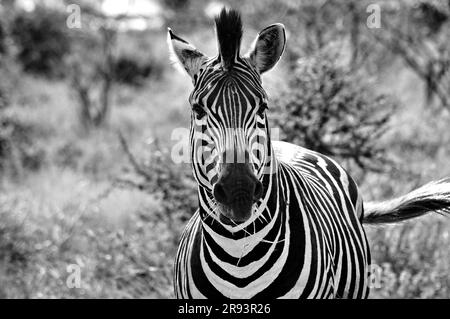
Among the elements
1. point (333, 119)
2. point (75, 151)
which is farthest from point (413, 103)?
point (333, 119)

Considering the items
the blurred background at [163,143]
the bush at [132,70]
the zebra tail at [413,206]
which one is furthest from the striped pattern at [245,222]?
the bush at [132,70]

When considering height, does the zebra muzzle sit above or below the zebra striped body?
above

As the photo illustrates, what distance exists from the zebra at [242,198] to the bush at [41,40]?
1934 cm

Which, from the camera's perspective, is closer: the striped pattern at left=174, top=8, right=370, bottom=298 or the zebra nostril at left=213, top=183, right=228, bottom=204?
the zebra nostril at left=213, top=183, right=228, bottom=204

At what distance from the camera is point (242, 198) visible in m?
3.06

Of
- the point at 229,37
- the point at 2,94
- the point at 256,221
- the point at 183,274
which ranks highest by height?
the point at 2,94

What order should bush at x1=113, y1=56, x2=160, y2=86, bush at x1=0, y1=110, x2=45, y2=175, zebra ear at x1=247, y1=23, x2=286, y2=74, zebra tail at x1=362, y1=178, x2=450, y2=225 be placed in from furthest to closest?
bush at x1=113, y1=56, x2=160, y2=86 → bush at x1=0, y1=110, x2=45, y2=175 → zebra tail at x1=362, y1=178, x2=450, y2=225 → zebra ear at x1=247, y1=23, x2=286, y2=74

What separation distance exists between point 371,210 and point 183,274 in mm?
1718

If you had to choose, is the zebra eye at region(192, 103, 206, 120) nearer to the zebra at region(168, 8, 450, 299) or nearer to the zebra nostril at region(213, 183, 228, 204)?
the zebra at region(168, 8, 450, 299)

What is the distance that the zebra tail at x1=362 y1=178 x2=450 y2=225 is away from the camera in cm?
443

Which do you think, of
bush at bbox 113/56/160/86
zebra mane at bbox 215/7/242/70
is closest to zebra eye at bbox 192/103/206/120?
zebra mane at bbox 215/7/242/70

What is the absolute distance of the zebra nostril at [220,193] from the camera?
3088 mm
